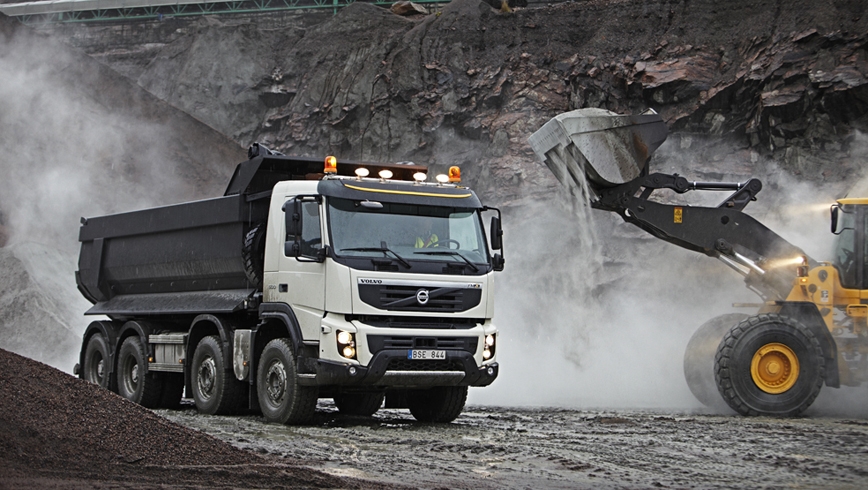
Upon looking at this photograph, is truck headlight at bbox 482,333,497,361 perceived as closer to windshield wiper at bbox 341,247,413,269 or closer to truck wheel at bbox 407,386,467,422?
truck wheel at bbox 407,386,467,422

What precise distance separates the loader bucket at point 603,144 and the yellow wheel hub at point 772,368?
2.98 metres

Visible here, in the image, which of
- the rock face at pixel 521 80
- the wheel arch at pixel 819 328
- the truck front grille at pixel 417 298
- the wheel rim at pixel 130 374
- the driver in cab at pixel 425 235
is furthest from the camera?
the rock face at pixel 521 80

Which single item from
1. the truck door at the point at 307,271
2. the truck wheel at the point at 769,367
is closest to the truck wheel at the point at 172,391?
the truck door at the point at 307,271

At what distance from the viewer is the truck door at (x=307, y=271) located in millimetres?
10930

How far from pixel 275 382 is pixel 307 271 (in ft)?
5.16

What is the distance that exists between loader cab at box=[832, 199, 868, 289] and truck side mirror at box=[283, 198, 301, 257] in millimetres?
7155

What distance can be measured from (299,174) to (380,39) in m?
25.4

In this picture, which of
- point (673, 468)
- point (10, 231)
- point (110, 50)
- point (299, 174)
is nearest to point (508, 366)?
point (299, 174)

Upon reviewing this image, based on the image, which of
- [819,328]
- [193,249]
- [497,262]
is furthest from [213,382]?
[819,328]

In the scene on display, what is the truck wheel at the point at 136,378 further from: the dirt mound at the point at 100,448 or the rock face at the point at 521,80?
the rock face at the point at 521,80

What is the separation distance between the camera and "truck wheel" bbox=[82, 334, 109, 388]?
15.8m

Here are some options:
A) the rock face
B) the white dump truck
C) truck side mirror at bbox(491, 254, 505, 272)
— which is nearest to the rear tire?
the white dump truck

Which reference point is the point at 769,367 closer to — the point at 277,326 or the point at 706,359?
the point at 706,359

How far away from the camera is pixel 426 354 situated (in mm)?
11062
